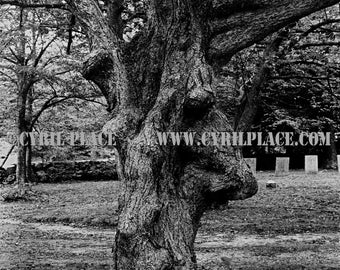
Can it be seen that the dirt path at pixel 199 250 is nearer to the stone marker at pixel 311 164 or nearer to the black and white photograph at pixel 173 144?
the black and white photograph at pixel 173 144

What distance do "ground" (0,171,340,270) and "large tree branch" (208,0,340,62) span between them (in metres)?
3.12

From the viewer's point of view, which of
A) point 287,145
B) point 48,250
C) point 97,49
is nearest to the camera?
point 97,49

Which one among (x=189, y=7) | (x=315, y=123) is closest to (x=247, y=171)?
(x=189, y=7)

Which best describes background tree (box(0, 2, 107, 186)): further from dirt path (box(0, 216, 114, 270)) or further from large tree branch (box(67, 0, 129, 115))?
large tree branch (box(67, 0, 129, 115))

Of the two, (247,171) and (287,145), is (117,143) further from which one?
(287,145)

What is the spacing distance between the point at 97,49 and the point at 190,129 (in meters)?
1.60

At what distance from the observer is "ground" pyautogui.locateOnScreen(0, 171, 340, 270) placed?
25.1 feet

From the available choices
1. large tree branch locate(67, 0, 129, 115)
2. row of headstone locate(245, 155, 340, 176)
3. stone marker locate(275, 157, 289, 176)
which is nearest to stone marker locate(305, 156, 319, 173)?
row of headstone locate(245, 155, 340, 176)

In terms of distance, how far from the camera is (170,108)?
5660 mm

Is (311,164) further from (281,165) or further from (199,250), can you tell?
(199,250)

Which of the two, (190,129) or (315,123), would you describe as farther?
(315,123)

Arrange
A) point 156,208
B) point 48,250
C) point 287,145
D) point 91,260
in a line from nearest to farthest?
point 156,208 → point 91,260 → point 48,250 → point 287,145

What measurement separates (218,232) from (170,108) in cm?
542

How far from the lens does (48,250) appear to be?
348 inches
